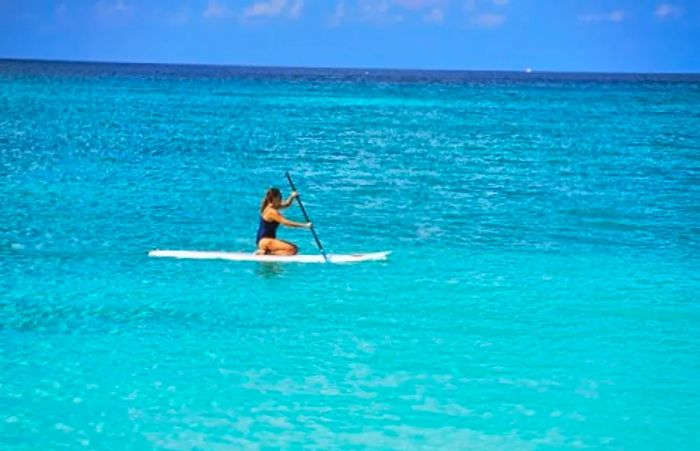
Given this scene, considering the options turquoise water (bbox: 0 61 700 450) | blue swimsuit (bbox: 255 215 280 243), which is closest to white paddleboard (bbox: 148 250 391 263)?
turquoise water (bbox: 0 61 700 450)

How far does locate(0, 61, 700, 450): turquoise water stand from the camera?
39.8 ft

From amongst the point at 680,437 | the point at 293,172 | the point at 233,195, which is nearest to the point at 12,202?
the point at 233,195

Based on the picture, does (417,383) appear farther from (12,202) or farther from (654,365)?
(12,202)

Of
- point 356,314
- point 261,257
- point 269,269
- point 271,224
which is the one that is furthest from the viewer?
point 271,224

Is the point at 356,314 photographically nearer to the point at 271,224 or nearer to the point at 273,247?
the point at 273,247

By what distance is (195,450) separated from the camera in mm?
11258

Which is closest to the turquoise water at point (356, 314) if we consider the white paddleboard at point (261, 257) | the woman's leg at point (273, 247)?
the white paddleboard at point (261, 257)

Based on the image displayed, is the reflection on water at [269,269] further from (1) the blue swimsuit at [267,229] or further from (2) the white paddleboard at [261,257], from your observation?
(1) the blue swimsuit at [267,229]

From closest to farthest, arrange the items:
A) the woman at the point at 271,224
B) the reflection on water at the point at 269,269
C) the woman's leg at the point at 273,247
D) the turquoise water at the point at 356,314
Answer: the turquoise water at the point at 356,314
the reflection on water at the point at 269,269
the woman at the point at 271,224
the woman's leg at the point at 273,247

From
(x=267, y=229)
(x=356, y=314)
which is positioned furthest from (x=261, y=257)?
(x=356, y=314)

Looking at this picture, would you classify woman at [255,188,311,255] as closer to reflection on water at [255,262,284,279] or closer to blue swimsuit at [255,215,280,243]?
blue swimsuit at [255,215,280,243]

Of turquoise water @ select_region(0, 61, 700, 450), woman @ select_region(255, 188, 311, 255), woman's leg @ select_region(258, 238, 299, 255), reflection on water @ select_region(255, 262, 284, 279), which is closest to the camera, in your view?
turquoise water @ select_region(0, 61, 700, 450)

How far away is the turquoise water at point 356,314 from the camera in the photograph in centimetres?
1212

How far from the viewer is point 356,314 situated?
54.1ft
